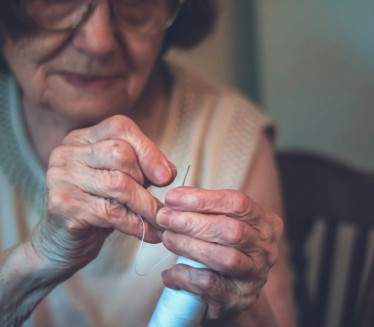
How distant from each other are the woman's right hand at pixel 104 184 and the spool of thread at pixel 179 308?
6 cm

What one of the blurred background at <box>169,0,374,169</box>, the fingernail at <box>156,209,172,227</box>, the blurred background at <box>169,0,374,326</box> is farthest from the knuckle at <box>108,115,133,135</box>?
the blurred background at <box>169,0,374,169</box>

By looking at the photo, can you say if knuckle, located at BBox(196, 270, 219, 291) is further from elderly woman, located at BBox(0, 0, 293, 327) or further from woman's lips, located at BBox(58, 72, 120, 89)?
woman's lips, located at BBox(58, 72, 120, 89)

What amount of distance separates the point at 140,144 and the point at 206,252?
0.13 metres

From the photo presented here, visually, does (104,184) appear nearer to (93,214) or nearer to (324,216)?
(93,214)

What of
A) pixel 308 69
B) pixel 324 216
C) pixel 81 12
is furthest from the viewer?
pixel 308 69

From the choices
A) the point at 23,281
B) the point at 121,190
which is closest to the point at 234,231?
the point at 121,190

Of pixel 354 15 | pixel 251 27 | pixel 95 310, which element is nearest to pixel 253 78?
pixel 251 27

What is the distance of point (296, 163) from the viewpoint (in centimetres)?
110

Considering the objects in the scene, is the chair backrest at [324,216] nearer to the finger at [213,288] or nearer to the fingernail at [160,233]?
the finger at [213,288]

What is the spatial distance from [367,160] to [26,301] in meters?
0.92

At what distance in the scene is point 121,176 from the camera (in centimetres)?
49

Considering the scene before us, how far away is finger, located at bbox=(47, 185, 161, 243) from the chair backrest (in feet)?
2.00

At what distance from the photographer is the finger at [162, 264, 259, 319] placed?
49 centimetres

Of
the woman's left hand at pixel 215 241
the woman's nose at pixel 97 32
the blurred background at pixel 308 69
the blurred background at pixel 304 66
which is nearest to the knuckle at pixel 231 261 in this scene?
the woman's left hand at pixel 215 241
